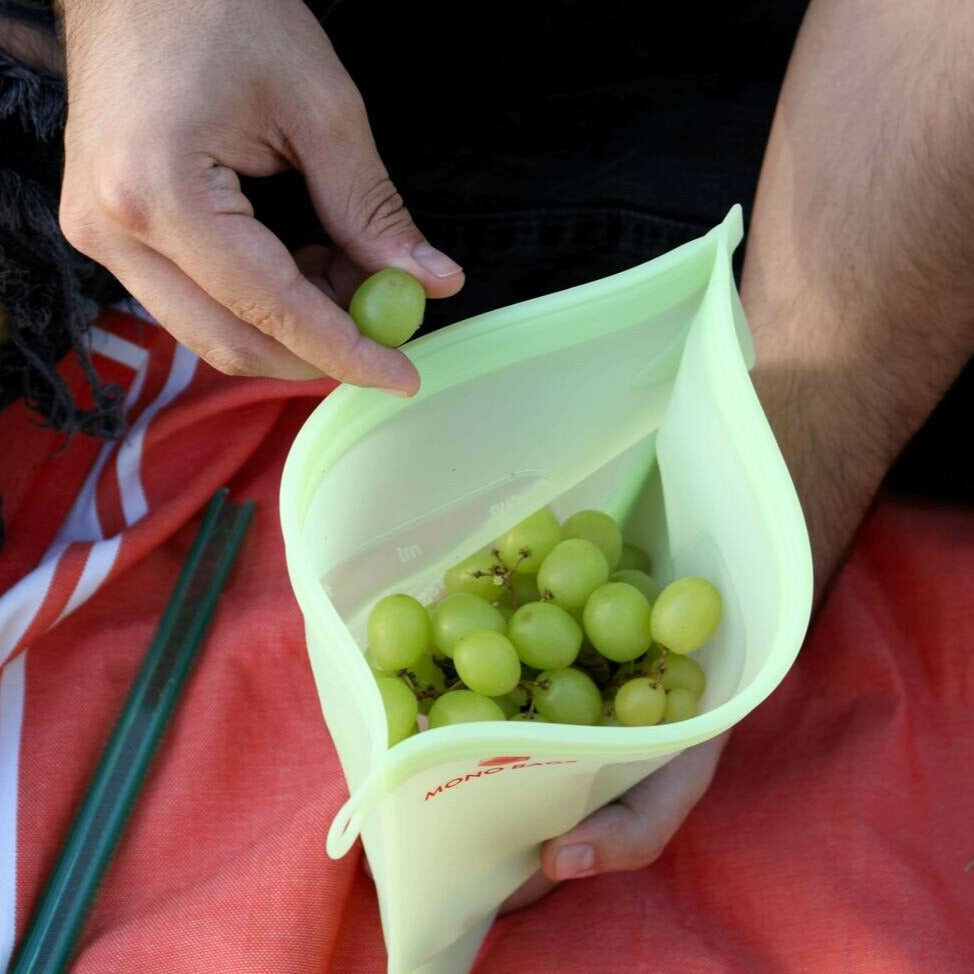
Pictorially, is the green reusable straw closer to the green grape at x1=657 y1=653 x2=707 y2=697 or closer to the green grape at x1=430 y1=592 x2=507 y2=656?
the green grape at x1=430 y1=592 x2=507 y2=656

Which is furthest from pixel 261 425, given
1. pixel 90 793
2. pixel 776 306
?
pixel 776 306

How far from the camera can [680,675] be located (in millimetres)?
641

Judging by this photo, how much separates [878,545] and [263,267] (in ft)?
1.95

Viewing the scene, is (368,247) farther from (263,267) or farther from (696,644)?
(696,644)

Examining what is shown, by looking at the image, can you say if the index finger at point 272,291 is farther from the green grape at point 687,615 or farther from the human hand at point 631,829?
the human hand at point 631,829

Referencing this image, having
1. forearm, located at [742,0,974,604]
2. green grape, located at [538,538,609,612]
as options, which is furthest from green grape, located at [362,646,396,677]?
forearm, located at [742,0,974,604]

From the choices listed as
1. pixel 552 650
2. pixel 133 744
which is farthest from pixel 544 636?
pixel 133 744

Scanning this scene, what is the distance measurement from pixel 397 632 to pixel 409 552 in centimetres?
10

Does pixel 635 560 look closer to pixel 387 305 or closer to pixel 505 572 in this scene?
pixel 505 572

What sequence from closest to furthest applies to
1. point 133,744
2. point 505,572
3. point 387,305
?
point 387,305 < point 505,572 < point 133,744

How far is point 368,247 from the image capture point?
1.99 feet

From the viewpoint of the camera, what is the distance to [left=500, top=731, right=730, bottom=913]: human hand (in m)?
0.66

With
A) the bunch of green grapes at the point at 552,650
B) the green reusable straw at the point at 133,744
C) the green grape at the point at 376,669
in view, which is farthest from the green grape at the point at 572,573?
the green reusable straw at the point at 133,744

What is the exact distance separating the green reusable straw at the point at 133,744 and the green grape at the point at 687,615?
0.40m
